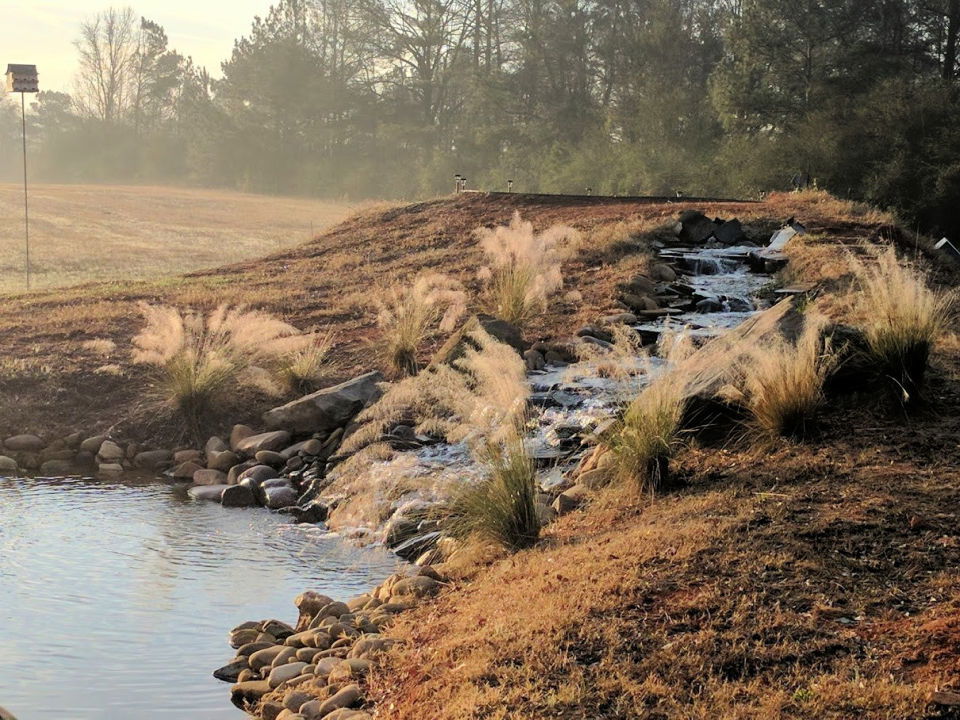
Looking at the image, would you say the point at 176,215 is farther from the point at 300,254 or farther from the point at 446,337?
the point at 446,337

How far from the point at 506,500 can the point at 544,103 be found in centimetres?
3575

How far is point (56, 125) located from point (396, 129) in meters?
30.1

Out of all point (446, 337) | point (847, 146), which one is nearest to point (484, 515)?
point (446, 337)

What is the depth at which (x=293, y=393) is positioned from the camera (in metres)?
11.1

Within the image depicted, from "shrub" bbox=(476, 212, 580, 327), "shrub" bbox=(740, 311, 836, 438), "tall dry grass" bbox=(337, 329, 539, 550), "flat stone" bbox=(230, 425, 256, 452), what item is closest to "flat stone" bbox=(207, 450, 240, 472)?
"flat stone" bbox=(230, 425, 256, 452)

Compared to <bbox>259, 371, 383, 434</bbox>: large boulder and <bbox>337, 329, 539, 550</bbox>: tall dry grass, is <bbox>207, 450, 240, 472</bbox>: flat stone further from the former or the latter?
<bbox>337, 329, 539, 550</bbox>: tall dry grass

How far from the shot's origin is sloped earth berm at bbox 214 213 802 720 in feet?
16.7

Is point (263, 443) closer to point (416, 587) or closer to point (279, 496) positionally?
point (279, 496)

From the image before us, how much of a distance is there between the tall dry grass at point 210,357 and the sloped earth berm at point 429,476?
6.07 ft

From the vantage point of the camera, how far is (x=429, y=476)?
7609 mm

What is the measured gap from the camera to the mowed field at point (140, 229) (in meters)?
23.3

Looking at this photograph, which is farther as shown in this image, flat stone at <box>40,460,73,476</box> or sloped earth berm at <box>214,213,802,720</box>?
flat stone at <box>40,460,73,476</box>

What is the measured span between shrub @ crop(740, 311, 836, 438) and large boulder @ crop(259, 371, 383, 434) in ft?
14.9

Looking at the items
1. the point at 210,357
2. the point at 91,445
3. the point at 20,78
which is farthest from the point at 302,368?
the point at 20,78
